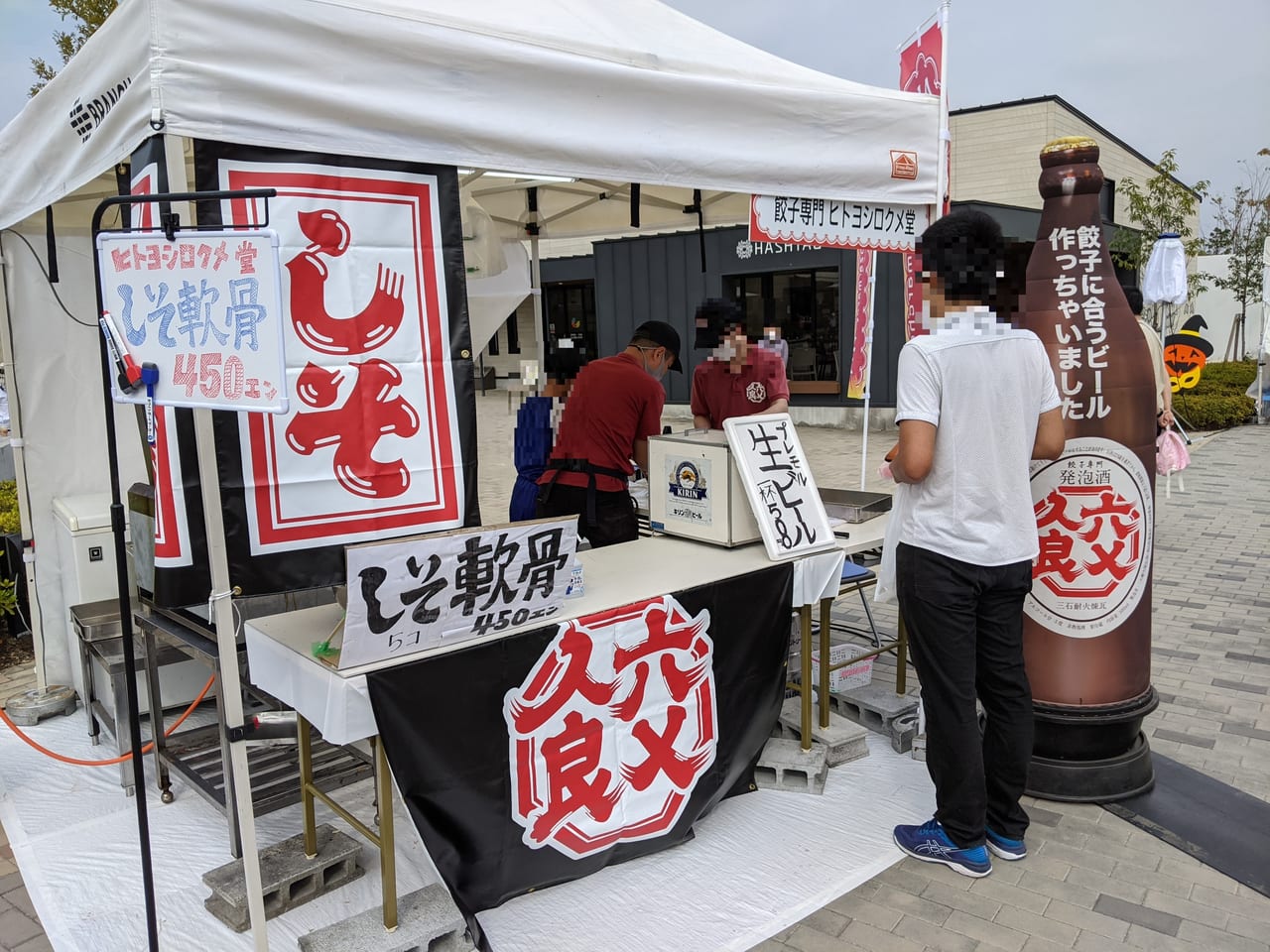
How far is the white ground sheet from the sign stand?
1.50 ft

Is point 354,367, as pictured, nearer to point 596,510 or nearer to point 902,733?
point 596,510

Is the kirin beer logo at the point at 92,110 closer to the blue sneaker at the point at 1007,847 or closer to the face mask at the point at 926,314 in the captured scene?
the face mask at the point at 926,314

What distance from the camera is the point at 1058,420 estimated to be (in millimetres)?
2709

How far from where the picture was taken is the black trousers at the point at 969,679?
104 inches

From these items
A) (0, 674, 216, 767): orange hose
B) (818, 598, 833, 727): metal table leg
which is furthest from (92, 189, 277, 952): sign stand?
(818, 598, 833, 727): metal table leg

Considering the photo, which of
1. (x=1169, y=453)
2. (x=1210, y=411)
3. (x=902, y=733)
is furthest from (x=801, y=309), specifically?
(x=902, y=733)

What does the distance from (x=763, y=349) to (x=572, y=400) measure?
1.38m

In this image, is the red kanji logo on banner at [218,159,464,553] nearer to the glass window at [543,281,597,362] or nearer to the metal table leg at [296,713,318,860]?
the metal table leg at [296,713,318,860]

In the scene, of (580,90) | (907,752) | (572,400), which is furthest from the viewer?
(572,400)

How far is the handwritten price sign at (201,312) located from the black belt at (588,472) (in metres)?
2.10

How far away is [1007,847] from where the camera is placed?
284 centimetres

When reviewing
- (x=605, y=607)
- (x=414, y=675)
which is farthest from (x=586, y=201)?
(x=414, y=675)

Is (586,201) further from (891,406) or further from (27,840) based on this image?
(891,406)

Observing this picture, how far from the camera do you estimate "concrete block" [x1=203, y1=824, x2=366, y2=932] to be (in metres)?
2.58
